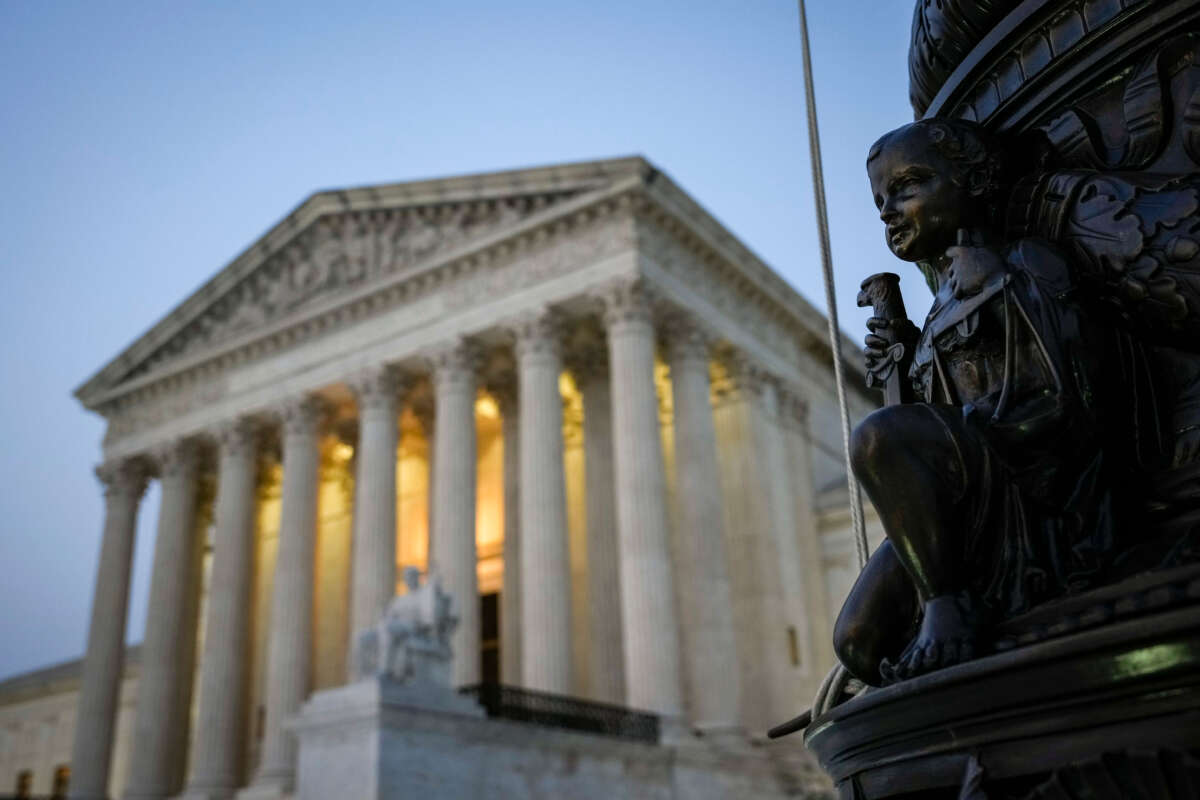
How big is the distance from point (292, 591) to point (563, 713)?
10.6 m

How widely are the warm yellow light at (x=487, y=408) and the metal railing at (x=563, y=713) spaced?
11199 millimetres

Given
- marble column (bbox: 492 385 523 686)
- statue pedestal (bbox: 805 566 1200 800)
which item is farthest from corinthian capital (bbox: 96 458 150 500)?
statue pedestal (bbox: 805 566 1200 800)

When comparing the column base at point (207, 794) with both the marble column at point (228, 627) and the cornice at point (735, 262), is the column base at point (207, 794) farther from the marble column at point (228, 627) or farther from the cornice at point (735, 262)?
the cornice at point (735, 262)

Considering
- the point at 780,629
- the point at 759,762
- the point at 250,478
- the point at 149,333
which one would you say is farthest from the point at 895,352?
the point at 149,333

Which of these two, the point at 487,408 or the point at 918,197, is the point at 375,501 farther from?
the point at 918,197

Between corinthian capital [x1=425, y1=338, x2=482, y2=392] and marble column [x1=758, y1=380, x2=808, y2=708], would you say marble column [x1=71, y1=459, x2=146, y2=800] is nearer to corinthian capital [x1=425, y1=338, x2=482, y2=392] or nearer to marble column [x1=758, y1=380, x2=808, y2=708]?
corinthian capital [x1=425, y1=338, x2=482, y2=392]

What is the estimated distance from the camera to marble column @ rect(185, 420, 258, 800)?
100ft

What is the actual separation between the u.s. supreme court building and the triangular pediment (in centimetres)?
9

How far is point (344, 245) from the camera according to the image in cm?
3394

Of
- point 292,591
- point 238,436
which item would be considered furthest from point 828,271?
point 238,436

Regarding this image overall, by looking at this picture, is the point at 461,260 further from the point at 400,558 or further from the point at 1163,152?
the point at 1163,152

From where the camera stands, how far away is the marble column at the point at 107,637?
1326 inches

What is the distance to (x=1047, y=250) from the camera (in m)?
2.59

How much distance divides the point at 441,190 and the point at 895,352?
29350 millimetres
